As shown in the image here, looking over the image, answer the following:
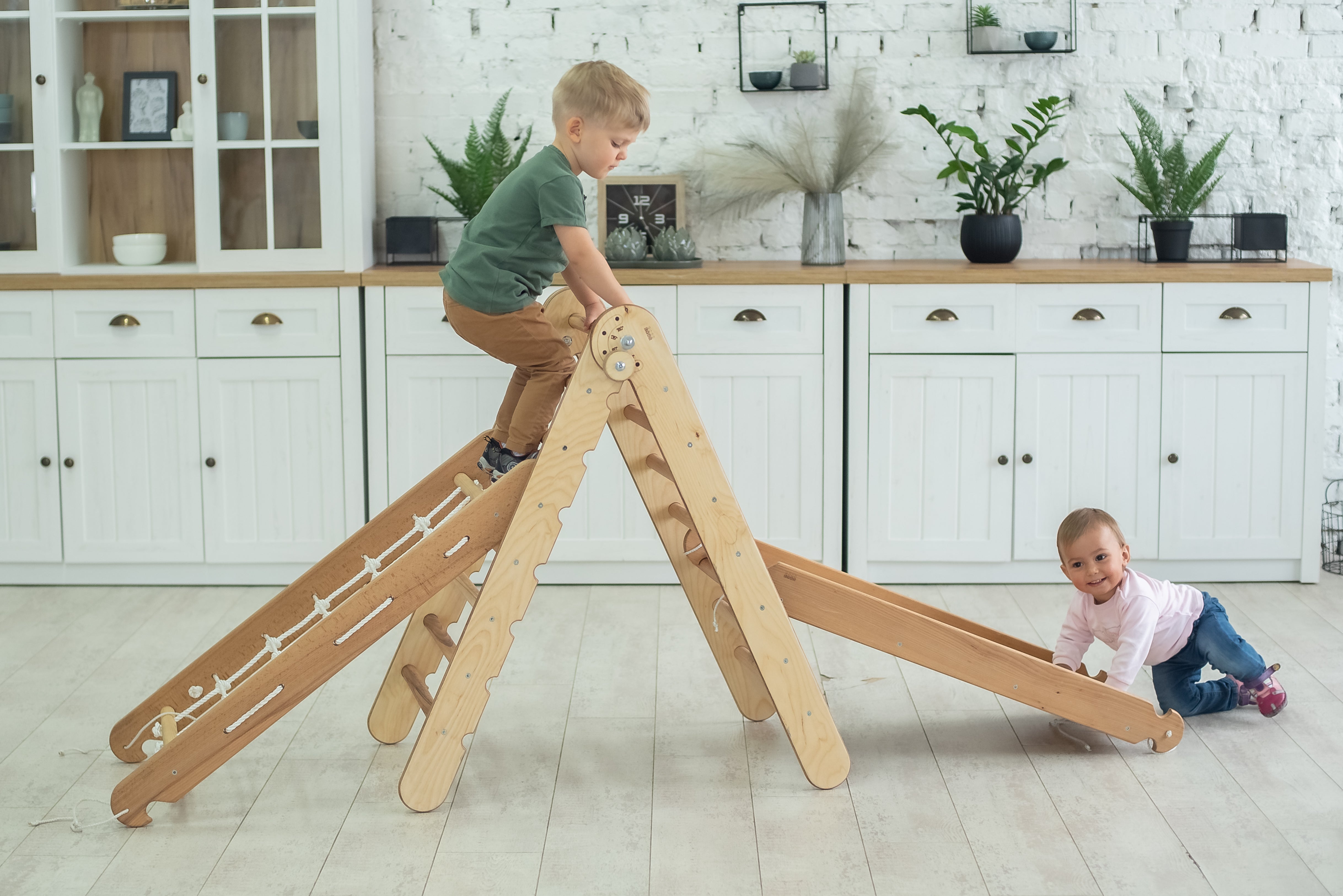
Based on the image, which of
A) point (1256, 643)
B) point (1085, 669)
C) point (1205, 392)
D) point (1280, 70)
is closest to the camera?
point (1085, 669)

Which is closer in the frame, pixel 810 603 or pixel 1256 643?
pixel 810 603

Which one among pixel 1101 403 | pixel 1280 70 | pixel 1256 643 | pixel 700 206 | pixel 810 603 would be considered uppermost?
pixel 1280 70

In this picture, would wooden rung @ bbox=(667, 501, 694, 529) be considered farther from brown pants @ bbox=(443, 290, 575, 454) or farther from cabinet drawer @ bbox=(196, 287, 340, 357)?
cabinet drawer @ bbox=(196, 287, 340, 357)

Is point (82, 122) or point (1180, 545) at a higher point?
point (82, 122)

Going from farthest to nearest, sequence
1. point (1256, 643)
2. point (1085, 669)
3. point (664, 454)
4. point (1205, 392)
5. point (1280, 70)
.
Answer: point (1280, 70), point (1205, 392), point (1256, 643), point (1085, 669), point (664, 454)

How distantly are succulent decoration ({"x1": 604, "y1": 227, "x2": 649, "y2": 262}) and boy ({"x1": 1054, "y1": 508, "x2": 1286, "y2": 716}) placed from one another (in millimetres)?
1581

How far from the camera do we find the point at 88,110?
12.7 feet

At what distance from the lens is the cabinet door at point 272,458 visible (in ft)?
12.4

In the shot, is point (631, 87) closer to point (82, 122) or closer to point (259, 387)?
point (259, 387)

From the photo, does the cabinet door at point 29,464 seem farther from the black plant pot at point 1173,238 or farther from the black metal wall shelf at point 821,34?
the black plant pot at point 1173,238

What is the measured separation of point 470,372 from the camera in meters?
3.76

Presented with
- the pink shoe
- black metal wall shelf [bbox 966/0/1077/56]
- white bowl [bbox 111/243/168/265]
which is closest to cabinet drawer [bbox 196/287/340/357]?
white bowl [bbox 111/243/168/265]

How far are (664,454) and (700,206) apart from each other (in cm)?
197

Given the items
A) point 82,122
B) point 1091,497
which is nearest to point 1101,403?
point 1091,497
